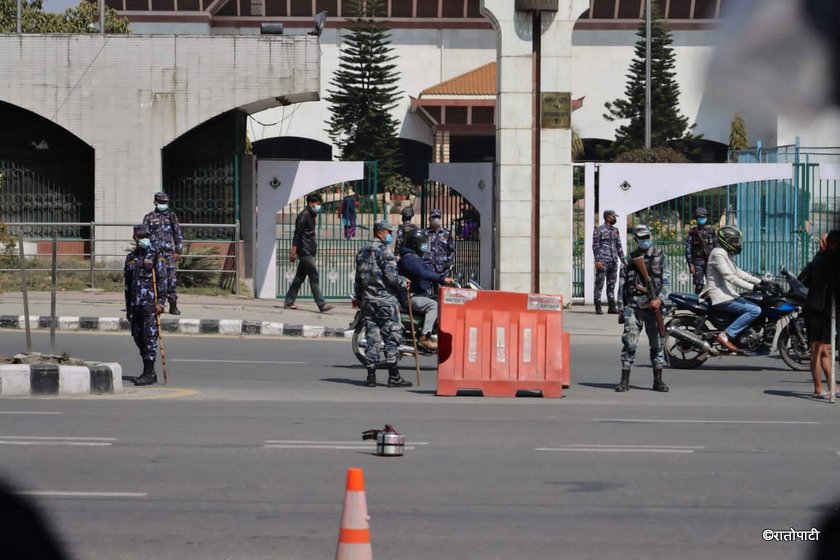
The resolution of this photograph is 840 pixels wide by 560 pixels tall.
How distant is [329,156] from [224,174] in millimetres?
34247

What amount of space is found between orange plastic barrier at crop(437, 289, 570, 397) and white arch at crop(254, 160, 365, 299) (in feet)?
33.2

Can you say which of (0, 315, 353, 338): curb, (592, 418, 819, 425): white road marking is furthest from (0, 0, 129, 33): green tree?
(592, 418, 819, 425): white road marking

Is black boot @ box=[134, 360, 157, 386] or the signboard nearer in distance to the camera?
black boot @ box=[134, 360, 157, 386]

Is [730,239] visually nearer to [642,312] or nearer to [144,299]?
[642,312]

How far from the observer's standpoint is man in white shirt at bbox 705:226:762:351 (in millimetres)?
14258

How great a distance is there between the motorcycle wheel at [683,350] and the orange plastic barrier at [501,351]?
9.40 feet

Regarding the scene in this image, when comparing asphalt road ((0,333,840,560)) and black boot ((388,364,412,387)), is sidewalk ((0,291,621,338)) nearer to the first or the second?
asphalt road ((0,333,840,560))

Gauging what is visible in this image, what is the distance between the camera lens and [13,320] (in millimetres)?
17656

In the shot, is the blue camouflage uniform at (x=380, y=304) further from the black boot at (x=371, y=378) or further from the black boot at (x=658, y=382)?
the black boot at (x=658, y=382)

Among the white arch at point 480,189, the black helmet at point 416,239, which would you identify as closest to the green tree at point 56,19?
the white arch at point 480,189

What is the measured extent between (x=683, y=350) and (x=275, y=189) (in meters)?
9.67

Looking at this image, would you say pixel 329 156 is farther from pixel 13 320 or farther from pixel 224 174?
pixel 13 320

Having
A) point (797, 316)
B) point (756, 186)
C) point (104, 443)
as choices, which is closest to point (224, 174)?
point (756, 186)

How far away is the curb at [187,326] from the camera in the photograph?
57.6 feet
